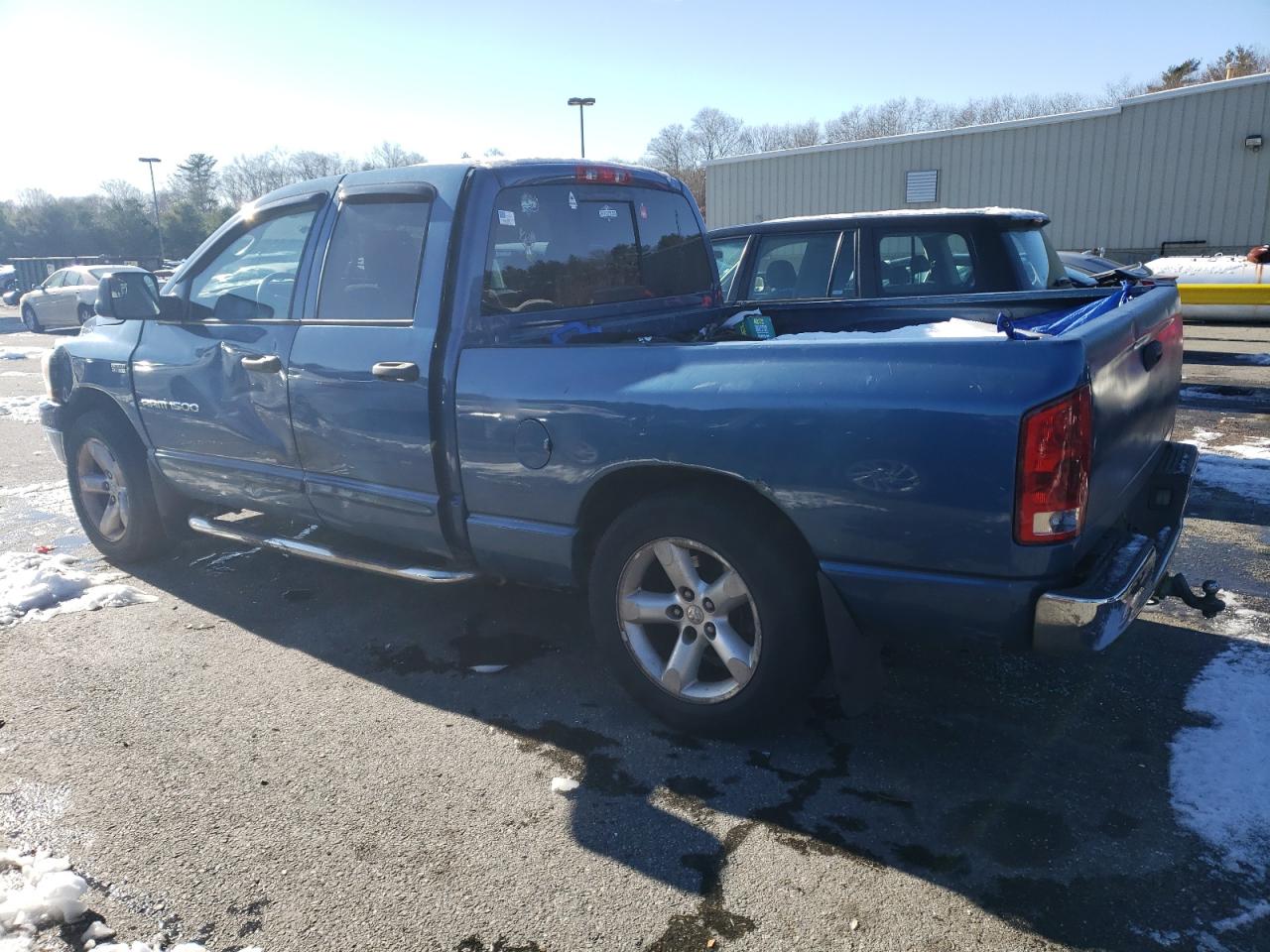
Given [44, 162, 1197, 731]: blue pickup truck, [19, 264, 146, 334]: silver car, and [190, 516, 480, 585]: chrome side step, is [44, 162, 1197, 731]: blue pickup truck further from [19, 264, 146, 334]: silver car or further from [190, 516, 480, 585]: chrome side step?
[19, 264, 146, 334]: silver car

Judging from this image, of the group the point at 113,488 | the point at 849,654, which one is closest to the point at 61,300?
the point at 113,488

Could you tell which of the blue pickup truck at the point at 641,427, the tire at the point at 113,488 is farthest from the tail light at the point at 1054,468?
the tire at the point at 113,488

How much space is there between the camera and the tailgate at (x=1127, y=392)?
2.65 m

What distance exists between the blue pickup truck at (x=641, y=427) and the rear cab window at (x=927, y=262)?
2.34 meters

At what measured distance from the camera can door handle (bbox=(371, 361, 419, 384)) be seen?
359 cm

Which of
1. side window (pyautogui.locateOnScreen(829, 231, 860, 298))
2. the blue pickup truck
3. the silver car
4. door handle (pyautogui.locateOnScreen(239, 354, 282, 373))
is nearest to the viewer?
the blue pickup truck

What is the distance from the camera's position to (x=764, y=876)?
8.31 ft

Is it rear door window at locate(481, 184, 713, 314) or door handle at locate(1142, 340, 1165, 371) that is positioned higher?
rear door window at locate(481, 184, 713, 314)

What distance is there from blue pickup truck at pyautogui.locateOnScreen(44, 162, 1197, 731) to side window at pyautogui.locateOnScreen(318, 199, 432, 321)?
14 millimetres

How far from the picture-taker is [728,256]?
7.46m

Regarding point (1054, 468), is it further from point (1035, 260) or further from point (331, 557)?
point (1035, 260)

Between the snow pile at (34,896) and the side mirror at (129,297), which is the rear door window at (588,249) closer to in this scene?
the side mirror at (129,297)

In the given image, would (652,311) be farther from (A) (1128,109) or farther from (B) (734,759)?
(A) (1128,109)

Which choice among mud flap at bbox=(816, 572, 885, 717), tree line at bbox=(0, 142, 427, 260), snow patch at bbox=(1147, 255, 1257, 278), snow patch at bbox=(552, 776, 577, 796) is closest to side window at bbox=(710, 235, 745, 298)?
mud flap at bbox=(816, 572, 885, 717)
